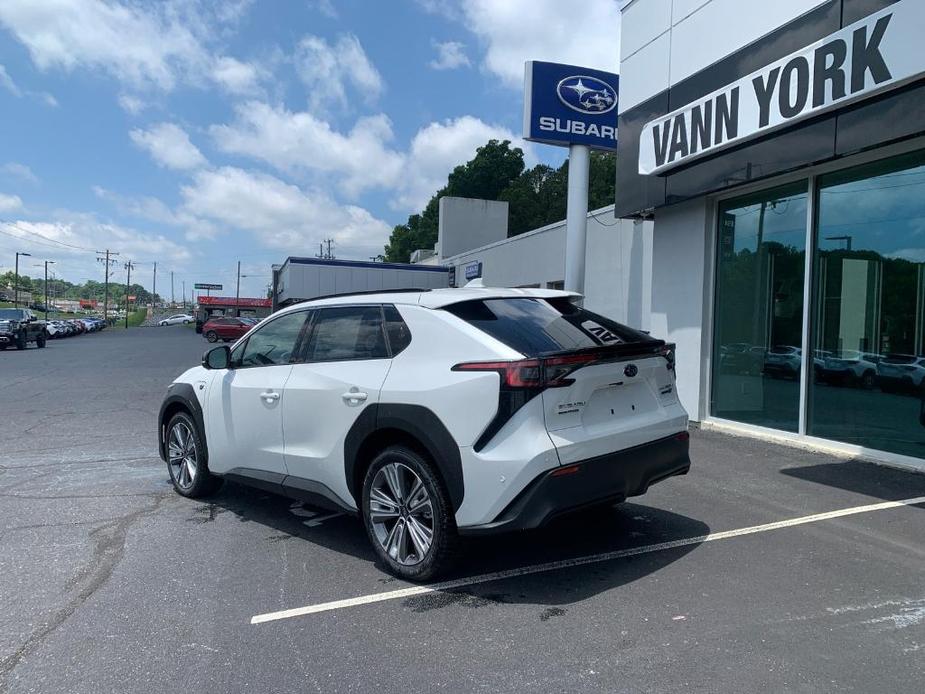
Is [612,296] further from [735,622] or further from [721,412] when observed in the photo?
[735,622]

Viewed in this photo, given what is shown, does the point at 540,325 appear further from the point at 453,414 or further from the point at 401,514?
the point at 401,514

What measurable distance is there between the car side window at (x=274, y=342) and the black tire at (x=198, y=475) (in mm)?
849

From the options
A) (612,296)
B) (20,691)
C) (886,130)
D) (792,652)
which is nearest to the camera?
(20,691)

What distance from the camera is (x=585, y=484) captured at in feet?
12.9

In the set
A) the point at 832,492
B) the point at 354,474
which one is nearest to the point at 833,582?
the point at 832,492

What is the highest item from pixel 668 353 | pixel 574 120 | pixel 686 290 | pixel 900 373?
pixel 574 120

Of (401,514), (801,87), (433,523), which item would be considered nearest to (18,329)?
(401,514)

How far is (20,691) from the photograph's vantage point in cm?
309

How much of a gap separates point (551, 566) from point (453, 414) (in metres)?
1.32

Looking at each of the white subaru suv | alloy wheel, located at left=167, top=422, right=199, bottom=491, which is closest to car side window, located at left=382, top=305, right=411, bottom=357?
the white subaru suv

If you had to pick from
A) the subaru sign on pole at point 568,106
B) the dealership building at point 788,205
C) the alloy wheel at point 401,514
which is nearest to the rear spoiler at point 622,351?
the alloy wheel at point 401,514

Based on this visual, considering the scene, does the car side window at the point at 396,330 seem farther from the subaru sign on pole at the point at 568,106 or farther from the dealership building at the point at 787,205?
the subaru sign on pole at the point at 568,106

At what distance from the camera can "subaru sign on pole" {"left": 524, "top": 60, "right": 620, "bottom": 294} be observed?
40.3 feet

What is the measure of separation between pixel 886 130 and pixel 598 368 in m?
4.68
